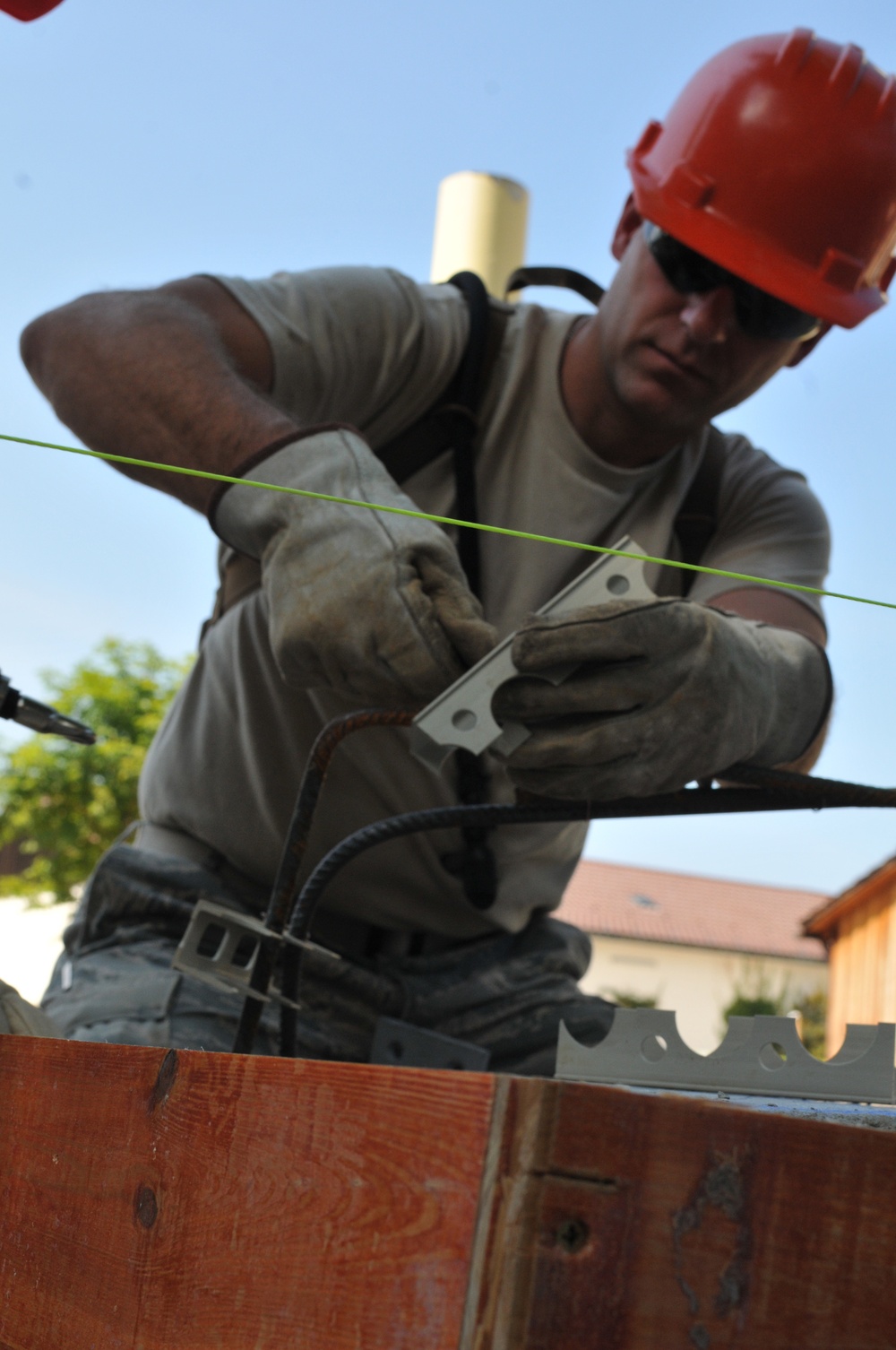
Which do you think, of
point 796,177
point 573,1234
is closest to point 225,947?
point 573,1234

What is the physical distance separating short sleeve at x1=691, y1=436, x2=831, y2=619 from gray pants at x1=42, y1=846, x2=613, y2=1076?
30.9 inches

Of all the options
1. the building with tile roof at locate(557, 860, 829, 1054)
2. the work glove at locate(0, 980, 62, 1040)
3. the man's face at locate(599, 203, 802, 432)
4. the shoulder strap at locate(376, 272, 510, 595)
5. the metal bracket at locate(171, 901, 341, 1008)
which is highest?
the building with tile roof at locate(557, 860, 829, 1054)

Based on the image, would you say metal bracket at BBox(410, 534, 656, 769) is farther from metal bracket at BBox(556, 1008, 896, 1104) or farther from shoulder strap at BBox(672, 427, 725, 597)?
shoulder strap at BBox(672, 427, 725, 597)

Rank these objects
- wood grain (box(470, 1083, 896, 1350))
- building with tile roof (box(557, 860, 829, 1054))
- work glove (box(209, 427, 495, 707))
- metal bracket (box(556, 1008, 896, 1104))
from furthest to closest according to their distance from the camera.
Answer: building with tile roof (box(557, 860, 829, 1054)) → work glove (box(209, 427, 495, 707)) → metal bracket (box(556, 1008, 896, 1104)) → wood grain (box(470, 1083, 896, 1350))

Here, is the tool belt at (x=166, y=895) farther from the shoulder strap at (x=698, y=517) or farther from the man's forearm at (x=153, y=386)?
the shoulder strap at (x=698, y=517)

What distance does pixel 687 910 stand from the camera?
25.9 meters

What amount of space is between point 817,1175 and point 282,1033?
106 centimetres

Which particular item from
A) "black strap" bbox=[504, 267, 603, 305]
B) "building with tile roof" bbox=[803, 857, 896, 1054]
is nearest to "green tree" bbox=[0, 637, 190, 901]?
"building with tile roof" bbox=[803, 857, 896, 1054]

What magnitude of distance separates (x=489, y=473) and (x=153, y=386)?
73 cm

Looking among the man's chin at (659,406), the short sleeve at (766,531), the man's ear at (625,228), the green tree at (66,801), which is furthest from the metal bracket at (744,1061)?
the green tree at (66,801)

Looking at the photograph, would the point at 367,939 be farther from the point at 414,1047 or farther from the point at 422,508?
the point at 422,508

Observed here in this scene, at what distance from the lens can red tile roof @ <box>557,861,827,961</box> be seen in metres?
24.5

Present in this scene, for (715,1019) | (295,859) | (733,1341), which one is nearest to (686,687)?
(295,859)

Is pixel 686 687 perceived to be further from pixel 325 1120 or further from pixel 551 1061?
pixel 551 1061
